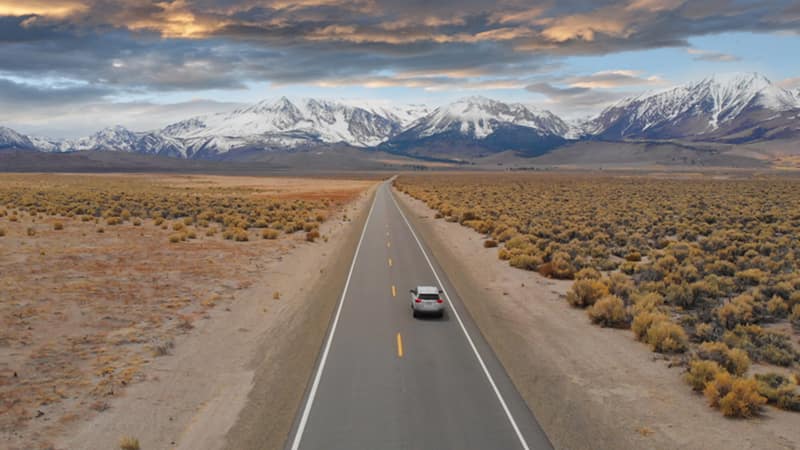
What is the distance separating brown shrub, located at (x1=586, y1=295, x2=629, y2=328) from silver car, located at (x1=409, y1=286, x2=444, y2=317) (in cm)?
590

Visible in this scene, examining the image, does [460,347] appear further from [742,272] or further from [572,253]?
[572,253]

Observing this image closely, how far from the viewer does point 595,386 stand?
15.8 metres

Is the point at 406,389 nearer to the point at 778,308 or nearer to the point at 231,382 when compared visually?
the point at 231,382

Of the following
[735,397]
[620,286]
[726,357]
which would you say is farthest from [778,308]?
[735,397]

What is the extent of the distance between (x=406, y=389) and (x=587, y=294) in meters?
12.4

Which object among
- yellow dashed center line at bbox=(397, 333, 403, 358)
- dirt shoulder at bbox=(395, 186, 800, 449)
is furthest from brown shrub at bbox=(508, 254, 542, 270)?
yellow dashed center line at bbox=(397, 333, 403, 358)

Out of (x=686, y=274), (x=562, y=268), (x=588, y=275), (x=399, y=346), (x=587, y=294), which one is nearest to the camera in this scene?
(x=399, y=346)

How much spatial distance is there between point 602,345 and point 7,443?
54.4 feet

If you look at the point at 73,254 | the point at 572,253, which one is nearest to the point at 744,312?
A: the point at 572,253

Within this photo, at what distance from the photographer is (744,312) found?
20.5 meters

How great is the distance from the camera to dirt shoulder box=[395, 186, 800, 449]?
1272 centimetres

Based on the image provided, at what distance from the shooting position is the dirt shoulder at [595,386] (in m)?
12.7

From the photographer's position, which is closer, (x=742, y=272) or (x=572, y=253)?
(x=742, y=272)

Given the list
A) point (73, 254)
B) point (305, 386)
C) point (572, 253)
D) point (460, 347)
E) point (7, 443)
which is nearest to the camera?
point (7, 443)
